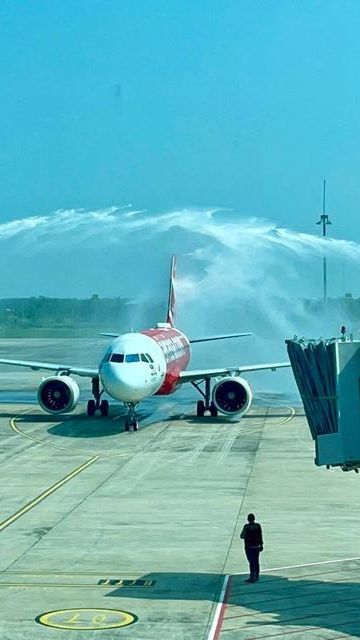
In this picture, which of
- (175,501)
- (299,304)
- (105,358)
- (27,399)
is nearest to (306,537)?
(175,501)

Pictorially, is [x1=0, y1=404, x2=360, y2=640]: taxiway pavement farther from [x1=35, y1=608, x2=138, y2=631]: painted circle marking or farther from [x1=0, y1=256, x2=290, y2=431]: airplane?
[x1=0, y1=256, x2=290, y2=431]: airplane

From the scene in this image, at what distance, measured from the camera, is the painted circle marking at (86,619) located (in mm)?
22094

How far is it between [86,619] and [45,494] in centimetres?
1516

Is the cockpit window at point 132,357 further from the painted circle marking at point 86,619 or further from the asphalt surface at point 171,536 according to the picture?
the painted circle marking at point 86,619

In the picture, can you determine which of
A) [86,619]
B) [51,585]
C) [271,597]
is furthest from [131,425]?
[86,619]

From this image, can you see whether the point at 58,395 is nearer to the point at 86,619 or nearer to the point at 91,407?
the point at 91,407

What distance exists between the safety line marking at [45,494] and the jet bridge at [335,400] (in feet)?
36.7

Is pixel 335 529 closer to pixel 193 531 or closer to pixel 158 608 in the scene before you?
pixel 193 531

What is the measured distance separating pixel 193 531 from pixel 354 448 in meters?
8.48

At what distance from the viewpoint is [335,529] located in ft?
104

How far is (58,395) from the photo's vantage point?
57.4m

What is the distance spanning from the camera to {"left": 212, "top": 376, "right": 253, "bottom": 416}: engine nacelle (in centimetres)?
5716

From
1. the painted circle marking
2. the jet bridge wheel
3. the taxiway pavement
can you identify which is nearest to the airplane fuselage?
the jet bridge wheel

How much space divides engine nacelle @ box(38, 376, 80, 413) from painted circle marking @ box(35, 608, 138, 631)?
33.9m
